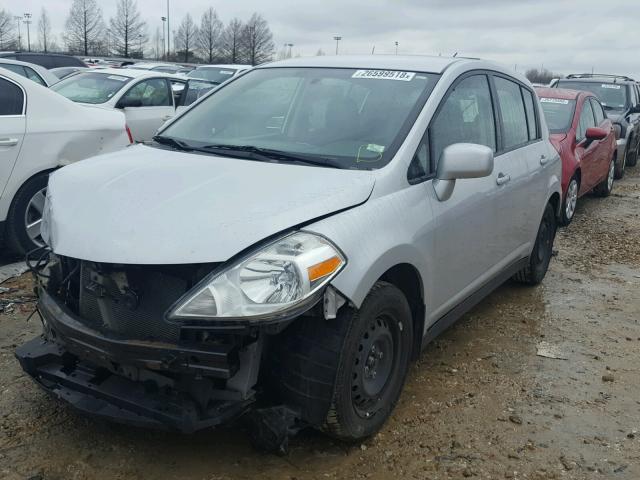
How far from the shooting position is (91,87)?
10016mm

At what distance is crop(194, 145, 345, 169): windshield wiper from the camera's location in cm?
331

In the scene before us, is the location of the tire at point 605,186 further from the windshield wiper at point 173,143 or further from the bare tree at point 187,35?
the bare tree at point 187,35

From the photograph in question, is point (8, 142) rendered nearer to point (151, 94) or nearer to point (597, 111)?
point (151, 94)

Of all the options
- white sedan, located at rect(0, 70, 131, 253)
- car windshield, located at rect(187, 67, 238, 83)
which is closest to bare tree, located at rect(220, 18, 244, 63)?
car windshield, located at rect(187, 67, 238, 83)

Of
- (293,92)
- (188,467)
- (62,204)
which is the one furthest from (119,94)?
(188,467)

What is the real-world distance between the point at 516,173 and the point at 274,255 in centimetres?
256

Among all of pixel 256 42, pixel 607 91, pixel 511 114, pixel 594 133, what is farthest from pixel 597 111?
pixel 256 42

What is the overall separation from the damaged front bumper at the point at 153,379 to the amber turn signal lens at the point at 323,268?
358 mm

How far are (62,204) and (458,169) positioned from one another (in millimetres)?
1919

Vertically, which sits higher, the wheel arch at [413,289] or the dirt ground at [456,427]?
the wheel arch at [413,289]

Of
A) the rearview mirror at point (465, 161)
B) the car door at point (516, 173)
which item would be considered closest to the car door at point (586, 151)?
the car door at point (516, 173)

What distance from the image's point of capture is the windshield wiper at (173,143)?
3718 mm

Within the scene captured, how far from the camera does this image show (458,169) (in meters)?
3.38

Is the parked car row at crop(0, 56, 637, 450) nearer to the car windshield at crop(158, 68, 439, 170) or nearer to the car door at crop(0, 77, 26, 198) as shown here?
the car windshield at crop(158, 68, 439, 170)
